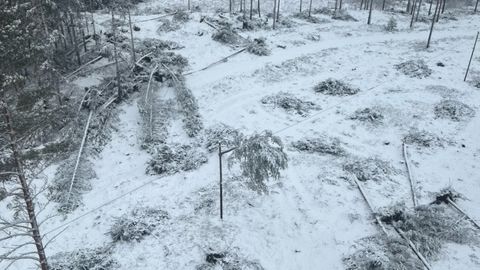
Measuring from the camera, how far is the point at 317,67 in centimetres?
3281

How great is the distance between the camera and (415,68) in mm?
32312

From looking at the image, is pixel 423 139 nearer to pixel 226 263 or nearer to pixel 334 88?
pixel 334 88

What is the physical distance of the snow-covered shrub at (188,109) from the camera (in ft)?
76.7

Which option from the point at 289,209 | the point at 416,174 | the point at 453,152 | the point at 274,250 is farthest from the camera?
the point at 453,152

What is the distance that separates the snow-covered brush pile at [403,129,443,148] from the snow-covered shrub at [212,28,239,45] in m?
18.9

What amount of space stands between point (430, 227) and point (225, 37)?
25649mm

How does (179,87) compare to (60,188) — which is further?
(179,87)

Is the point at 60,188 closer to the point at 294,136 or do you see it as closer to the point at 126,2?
the point at 294,136

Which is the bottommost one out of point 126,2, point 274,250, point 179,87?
point 274,250

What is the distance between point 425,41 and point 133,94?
97.4 feet

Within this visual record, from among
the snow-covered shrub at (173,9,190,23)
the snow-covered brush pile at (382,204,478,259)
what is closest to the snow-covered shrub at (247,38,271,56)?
the snow-covered shrub at (173,9,190,23)

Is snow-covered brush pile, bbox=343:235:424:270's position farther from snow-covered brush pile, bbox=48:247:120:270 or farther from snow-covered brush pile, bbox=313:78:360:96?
snow-covered brush pile, bbox=313:78:360:96

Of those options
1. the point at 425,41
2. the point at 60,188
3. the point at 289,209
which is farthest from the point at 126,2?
the point at 425,41

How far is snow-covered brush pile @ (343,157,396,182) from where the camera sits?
64.1ft
